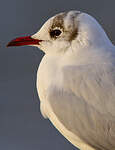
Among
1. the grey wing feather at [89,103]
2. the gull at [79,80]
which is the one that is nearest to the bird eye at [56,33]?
the gull at [79,80]

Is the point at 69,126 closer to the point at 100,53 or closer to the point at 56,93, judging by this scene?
the point at 56,93

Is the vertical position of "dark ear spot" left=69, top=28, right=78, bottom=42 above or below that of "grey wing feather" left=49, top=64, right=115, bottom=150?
above

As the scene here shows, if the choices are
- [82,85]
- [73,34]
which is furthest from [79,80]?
[73,34]

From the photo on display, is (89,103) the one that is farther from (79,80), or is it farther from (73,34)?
(73,34)

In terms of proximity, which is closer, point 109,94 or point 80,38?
point 109,94

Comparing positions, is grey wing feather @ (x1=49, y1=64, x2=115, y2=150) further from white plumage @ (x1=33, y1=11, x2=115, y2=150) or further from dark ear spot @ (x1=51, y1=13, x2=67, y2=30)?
dark ear spot @ (x1=51, y1=13, x2=67, y2=30)

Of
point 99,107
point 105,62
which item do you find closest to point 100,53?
point 105,62

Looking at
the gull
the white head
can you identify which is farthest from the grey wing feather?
the white head
